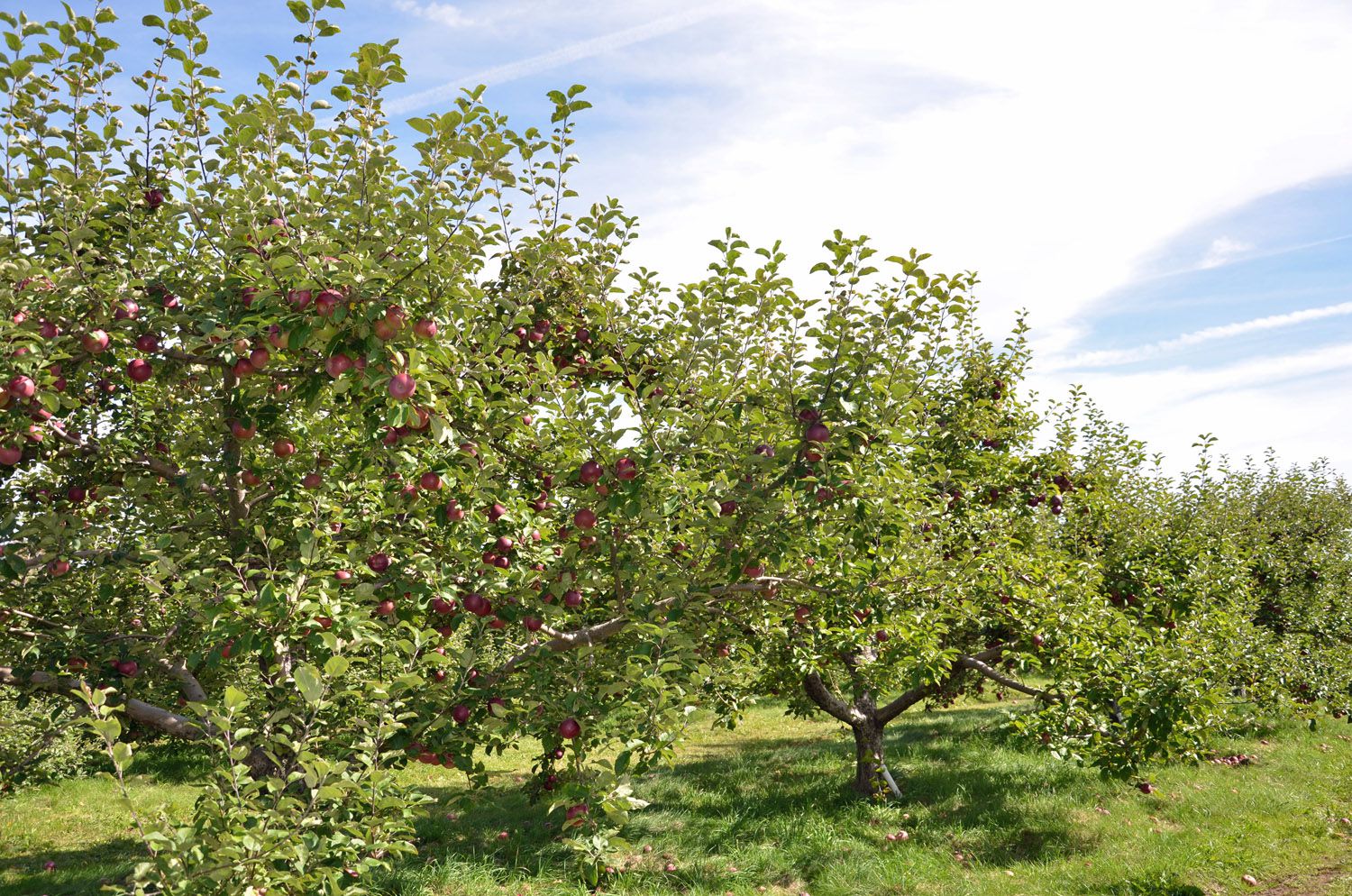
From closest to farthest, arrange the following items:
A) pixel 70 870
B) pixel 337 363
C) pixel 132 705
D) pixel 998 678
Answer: pixel 337 363 < pixel 132 705 < pixel 70 870 < pixel 998 678

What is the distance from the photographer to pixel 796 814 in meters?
9.68

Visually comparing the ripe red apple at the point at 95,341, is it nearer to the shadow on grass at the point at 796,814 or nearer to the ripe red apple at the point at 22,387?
the ripe red apple at the point at 22,387

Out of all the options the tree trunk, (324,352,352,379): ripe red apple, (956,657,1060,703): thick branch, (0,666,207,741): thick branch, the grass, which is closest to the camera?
(324,352,352,379): ripe red apple

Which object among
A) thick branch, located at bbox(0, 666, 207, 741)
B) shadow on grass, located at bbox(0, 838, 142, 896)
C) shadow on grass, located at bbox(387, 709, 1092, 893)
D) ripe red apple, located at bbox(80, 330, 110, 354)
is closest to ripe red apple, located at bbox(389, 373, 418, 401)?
ripe red apple, located at bbox(80, 330, 110, 354)

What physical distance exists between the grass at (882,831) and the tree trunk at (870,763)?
0.93 ft

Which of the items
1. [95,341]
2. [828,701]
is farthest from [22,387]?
[828,701]

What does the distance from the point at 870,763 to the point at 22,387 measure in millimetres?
9940

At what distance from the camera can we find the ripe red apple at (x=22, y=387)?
396 centimetres

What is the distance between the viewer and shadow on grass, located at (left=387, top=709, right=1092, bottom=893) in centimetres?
815

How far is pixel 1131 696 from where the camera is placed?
287 inches

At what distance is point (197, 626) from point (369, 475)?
202 cm

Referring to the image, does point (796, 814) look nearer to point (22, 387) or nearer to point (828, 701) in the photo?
point (828, 701)

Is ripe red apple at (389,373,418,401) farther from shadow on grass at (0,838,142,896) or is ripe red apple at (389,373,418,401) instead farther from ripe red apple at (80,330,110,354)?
shadow on grass at (0,838,142,896)

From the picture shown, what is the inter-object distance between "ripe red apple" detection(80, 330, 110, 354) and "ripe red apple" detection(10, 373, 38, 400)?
0.44 m
